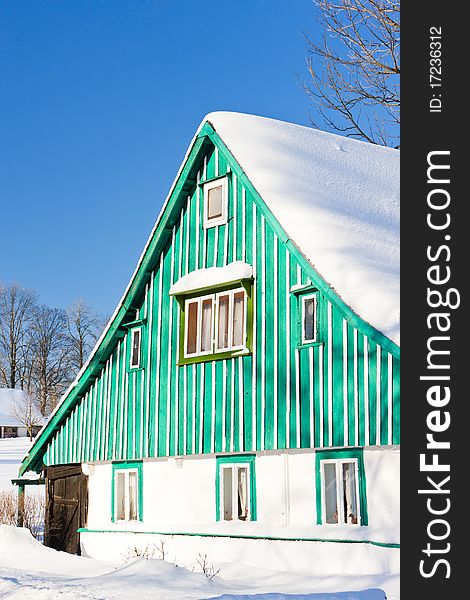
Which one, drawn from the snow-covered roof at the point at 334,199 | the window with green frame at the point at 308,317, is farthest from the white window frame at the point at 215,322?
the snow-covered roof at the point at 334,199

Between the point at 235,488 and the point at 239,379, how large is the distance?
1788 mm

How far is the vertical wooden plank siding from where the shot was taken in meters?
13.0

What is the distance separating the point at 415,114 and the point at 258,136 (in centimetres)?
899

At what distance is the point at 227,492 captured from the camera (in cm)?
1525

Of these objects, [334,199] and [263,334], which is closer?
[263,334]

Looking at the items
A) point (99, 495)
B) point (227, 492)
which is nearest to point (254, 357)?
point (227, 492)

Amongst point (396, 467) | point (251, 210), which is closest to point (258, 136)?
point (251, 210)

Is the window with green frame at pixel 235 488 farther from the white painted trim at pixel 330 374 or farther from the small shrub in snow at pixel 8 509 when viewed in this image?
the small shrub in snow at pixel 8 509

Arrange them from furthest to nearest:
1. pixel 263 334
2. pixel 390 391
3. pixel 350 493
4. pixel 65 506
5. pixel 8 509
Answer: pixel 8 509 → pixel 65 506 → pixel 263 334 → pixel 350 493 → pixel 390 391

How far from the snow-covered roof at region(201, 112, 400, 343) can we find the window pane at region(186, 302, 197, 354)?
2.51m

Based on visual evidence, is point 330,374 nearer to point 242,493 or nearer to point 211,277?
point 242,493

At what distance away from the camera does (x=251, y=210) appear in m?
15.4

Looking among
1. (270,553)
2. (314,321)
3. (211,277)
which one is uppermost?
(211,277)

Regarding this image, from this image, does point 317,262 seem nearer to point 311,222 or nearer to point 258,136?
point 311,222
